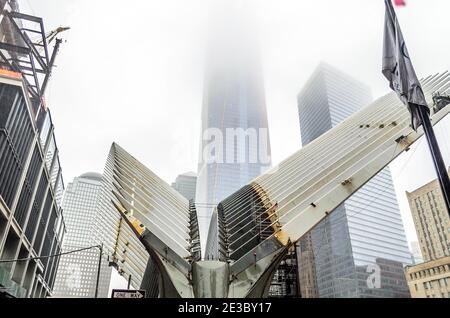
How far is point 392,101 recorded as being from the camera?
2417cm

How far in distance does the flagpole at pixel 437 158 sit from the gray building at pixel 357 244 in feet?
309

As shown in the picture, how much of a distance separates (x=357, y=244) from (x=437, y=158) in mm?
133956

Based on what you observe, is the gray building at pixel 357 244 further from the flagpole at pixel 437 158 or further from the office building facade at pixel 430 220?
the flagpole at pixel 437 158

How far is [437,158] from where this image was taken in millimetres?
6703

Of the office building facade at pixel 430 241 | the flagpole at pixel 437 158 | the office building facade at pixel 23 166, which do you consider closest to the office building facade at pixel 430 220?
the office building facade at pixel 430 241

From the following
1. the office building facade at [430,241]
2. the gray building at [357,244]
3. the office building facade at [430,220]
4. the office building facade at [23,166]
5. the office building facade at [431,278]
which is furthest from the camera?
the gray building at [357,244]

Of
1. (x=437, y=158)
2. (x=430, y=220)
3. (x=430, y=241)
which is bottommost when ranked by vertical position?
(x=437, y=158)

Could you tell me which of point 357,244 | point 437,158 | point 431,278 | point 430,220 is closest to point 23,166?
point 437,158

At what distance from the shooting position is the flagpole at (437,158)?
624cm

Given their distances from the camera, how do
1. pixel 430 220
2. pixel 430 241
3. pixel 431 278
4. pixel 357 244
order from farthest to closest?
pixel 357 244, pixel 430 241, pixel 430 220, pixel 431 278

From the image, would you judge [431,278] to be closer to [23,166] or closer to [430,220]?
[430,220]

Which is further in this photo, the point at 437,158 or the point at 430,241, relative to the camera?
the point at 430,241

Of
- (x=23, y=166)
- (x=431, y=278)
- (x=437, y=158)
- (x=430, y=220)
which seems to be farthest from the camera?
(x=430, y=220)

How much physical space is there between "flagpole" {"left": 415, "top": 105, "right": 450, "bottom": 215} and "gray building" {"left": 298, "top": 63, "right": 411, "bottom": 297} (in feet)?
309
